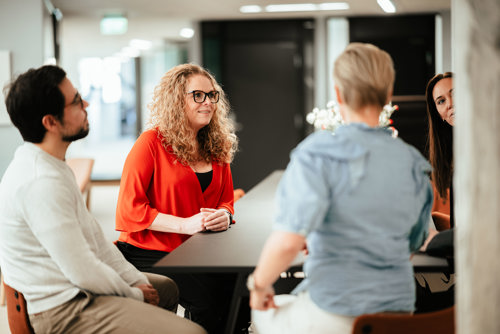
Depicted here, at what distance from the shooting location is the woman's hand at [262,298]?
1403 mm

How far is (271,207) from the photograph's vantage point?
295 centimetres

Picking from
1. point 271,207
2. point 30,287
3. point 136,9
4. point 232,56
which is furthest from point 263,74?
point 30,287

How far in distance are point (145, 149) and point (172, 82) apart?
14.7 inches

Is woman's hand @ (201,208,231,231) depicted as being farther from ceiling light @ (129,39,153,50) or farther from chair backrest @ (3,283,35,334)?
ceiling light @ (129,39,153,50)

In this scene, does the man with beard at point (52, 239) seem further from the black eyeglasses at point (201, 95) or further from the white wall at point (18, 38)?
the white wall at point (18, 38)

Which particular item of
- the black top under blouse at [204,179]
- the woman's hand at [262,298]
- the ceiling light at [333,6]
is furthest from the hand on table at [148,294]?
the ceiling light at [333,6]

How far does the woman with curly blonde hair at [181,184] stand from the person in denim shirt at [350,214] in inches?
36.2

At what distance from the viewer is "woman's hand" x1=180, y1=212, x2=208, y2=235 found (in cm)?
226

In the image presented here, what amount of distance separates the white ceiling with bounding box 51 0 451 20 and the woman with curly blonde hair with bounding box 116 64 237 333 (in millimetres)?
5526

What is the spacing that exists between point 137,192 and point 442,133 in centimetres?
152

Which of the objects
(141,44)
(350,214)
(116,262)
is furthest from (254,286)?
(141,44)

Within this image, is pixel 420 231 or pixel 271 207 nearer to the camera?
pixel 420 231

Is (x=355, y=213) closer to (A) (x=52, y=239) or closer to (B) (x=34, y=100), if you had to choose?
(A) (x=52, y=239)

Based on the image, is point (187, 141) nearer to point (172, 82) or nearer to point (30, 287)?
point (172, 82)
